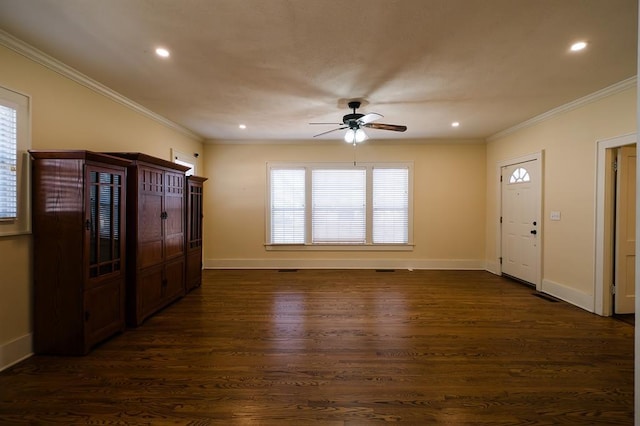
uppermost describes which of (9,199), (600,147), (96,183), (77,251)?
(600,147)

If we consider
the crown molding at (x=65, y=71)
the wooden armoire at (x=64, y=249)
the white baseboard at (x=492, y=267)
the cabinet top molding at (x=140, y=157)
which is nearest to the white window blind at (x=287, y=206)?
the crown molding at (x=65, y=71)

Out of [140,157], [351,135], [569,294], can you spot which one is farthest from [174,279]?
[569,294]

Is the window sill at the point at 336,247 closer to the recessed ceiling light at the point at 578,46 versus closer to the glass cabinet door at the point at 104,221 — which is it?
the glass cabinet door at the point at 104,221

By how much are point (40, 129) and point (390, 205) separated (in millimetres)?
5469

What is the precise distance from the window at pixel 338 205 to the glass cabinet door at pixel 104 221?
3.38 meters

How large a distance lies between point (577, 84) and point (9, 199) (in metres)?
5.86

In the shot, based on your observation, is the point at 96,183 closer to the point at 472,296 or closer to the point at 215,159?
the point at 215,159

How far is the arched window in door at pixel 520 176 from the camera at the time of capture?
4.92 meters

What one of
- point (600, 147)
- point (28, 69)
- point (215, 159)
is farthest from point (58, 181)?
point (600, 147)

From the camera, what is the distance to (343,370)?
7.95 ft

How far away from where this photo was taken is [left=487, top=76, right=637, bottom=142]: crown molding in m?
3.27

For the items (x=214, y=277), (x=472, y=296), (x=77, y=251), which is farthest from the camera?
(x=214, y=277)

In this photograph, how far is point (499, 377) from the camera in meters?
2.32

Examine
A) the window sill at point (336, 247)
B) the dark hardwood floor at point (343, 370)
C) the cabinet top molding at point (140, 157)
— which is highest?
the cabinet top molding at point (140, 157)
